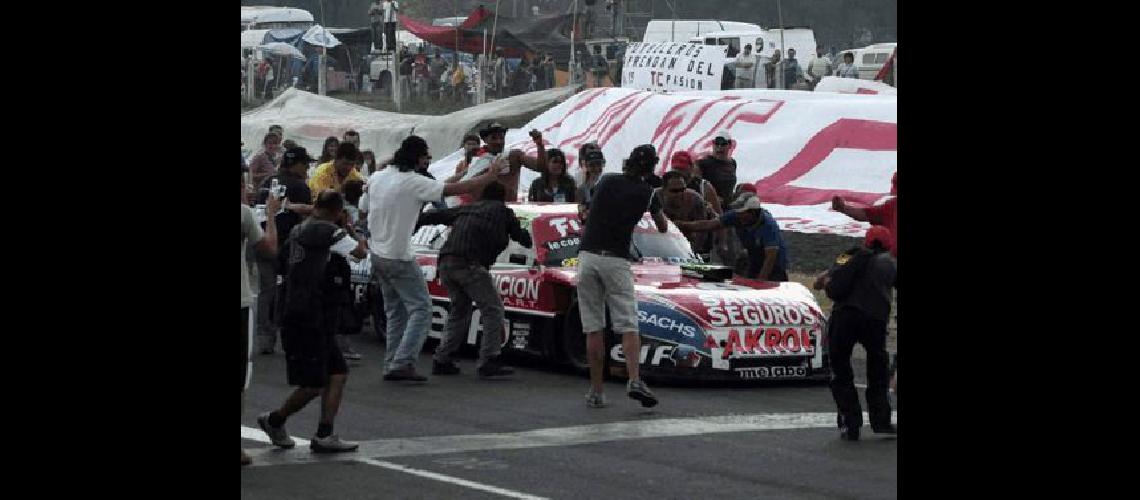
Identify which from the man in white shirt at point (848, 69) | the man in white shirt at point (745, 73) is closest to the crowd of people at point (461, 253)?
the man in white shirt at point (848, 69)

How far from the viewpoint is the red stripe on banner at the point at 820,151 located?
22.6 metres

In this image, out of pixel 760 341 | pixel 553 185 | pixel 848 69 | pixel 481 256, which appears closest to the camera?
pixel 760 341

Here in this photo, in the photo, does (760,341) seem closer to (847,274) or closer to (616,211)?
(616,211)

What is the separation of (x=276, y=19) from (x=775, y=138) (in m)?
36.3

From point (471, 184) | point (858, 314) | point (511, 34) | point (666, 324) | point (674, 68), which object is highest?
point (511, 34)

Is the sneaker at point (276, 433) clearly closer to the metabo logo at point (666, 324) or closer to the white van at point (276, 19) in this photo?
the metabo logo at point (666, 324)

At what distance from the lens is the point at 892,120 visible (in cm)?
2344

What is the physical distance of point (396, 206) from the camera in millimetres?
12133

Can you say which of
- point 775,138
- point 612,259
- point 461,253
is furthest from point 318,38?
point 612,259

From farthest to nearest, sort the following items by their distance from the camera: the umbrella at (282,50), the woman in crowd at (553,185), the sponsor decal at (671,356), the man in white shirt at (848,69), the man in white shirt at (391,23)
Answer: the umbrella at (282,50), the man in white shirt at (391,23), the man in white shirt at (848,69), the woman in crowd at (553,185), the sponsor decal at (671,356)
